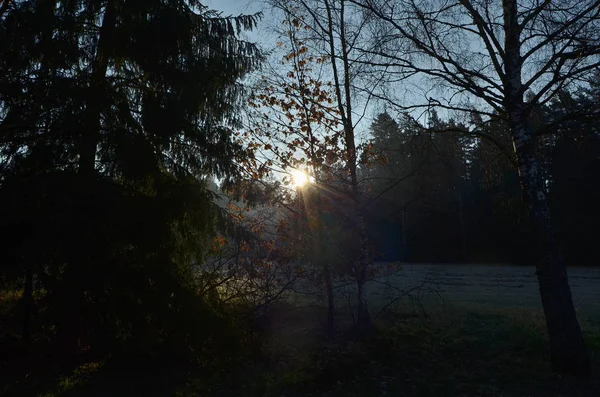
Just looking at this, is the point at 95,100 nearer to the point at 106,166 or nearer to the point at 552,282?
the point at 106,166

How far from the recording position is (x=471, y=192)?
3669 cm

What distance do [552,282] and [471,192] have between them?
32.9 meters

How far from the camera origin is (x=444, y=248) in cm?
3781

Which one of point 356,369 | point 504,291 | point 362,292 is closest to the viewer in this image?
point 356,369

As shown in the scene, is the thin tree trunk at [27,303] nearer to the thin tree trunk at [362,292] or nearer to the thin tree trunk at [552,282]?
the thin tree trunk at [362,292]

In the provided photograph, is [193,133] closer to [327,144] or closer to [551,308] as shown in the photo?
[327,144]

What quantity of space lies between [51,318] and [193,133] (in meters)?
3.08

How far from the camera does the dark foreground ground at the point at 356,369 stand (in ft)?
17.4

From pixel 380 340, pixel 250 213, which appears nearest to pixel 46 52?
pixel 250 213

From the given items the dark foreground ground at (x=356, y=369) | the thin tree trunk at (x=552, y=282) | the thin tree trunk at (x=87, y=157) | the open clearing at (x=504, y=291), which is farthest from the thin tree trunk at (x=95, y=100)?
the open clearing at (x=504, y=291)

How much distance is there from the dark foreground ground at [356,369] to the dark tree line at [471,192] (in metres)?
2.23

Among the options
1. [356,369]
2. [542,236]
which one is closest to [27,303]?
[356,369]

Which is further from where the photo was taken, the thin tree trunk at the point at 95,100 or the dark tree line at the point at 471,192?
the dark tree line at the point at 471,192

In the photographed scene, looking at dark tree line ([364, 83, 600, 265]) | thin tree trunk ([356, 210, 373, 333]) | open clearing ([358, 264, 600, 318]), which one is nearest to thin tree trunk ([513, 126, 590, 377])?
dark tree line ([364, 83, 600, 265])
